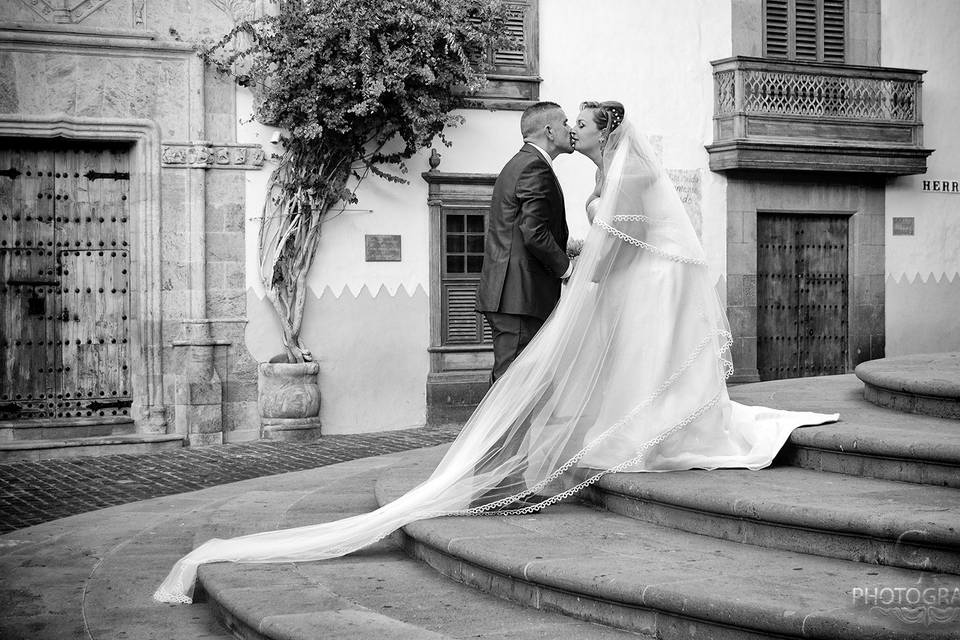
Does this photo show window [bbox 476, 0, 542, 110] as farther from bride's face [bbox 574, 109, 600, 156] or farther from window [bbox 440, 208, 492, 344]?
bride's face [bbox 574, 109, 600, 156]

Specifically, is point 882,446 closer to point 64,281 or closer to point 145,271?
point 145,271

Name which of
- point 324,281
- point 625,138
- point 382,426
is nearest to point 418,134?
point 324,281

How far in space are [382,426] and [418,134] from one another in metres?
3.46

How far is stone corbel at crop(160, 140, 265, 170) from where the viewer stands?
43.0 feet

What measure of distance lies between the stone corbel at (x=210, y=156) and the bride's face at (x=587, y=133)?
7.53m

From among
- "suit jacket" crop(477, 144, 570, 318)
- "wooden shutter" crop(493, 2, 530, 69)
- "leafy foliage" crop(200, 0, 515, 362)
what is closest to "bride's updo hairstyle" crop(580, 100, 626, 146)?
"suit jacket" crop(477, 144, 570, 318)

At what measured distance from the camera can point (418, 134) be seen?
1364 cm

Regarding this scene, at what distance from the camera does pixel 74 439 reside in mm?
12594

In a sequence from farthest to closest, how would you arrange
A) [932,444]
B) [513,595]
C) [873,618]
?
[932,444] → [513,595] → [873,618]

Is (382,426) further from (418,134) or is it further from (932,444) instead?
(932,444)

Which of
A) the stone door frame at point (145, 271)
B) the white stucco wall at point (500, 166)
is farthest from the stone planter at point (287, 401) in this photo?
the stone door frame at point (145, 271)

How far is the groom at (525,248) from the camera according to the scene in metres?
6.41

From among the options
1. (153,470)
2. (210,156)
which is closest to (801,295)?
(210,156)

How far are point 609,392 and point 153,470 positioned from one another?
610cm
